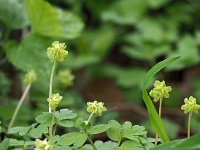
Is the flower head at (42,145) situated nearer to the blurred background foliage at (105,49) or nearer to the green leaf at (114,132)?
the green leaf at (114,132)

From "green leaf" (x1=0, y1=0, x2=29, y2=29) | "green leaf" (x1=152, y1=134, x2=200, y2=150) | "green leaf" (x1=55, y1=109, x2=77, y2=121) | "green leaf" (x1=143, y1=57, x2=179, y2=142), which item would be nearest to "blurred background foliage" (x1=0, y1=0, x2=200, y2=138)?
"green leaf" (x1=0, y1=0, x2=29, y2=29)

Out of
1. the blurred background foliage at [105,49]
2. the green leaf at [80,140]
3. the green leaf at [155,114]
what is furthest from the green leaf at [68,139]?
the blurred background foliage at [105,49]

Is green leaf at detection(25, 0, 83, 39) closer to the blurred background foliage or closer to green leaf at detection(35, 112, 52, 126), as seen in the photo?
the blurred background foliage

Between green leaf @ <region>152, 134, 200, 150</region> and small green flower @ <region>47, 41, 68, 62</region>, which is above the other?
small green flower @ <region>47, 41, 68, 62</region>

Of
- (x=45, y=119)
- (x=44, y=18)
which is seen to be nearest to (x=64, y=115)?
(x=45, y=119)

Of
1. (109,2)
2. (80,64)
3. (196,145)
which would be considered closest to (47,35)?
(80,64)

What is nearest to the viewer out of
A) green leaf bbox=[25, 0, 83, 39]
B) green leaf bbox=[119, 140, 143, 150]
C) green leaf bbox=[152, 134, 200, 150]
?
green leaf bbox=[152, 134, 200, 150]
